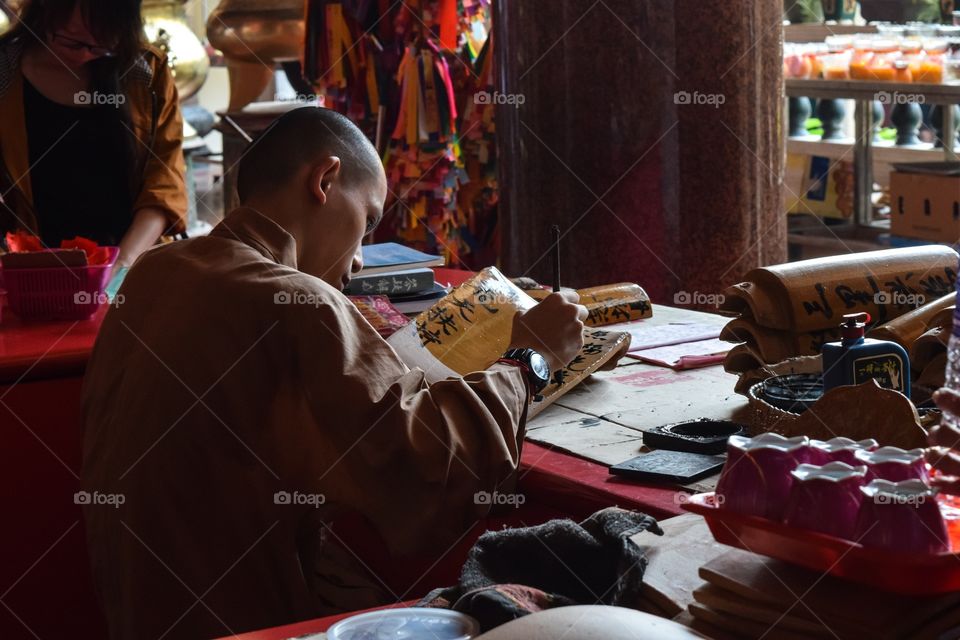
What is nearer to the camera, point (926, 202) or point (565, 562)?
point (565, 562)

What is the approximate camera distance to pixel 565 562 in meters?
1.41

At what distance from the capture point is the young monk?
5.31 ft

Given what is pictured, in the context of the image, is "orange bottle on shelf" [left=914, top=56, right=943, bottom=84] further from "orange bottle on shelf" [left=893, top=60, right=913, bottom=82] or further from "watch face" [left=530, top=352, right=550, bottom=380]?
"watch face" [left=530, top=352, right=550, bottom=380]

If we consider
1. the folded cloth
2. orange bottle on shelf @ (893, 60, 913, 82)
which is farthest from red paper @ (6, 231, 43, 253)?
orange bottle on shelf @ (893, 60, 913, 82)

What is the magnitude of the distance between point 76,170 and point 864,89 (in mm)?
3003

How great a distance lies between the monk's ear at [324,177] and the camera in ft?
5.82

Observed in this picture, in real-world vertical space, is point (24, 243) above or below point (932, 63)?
below

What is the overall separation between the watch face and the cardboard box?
321 centimetres

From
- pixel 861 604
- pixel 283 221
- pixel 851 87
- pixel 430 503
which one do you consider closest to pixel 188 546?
pixel 430 503

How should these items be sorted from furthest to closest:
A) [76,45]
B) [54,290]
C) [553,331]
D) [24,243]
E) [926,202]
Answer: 1. [926,202]
2. [76,45]
3. [24,243]
4. [54,290]
5. [553,331]

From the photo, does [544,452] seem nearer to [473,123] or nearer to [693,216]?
[693,216]

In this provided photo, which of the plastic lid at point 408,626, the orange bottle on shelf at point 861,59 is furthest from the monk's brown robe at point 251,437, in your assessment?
the orange bottle on shelf at point 861,59

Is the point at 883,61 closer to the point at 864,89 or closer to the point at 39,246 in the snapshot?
the point at 864,89

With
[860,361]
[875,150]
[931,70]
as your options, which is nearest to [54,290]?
[860,361]
